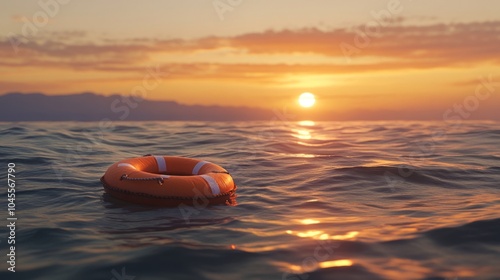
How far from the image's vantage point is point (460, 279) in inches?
200

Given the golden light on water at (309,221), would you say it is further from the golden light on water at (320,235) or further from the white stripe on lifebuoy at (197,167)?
the white stripe on lifebuoy at (197,167)

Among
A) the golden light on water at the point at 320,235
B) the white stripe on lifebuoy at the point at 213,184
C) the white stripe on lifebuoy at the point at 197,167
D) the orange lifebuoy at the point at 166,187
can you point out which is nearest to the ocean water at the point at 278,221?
the golden light on water at the point at 320,235

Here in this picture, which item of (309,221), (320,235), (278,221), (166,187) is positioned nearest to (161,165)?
(166,187)

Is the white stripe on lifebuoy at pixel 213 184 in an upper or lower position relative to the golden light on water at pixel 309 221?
upper

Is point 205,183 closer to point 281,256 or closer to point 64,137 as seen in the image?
point 281,256

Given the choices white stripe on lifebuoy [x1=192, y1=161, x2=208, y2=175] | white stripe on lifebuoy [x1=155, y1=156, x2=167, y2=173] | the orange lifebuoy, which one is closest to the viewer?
the orange lifebuoy

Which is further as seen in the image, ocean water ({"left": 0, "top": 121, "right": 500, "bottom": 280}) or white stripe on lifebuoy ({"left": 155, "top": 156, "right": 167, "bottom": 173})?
white stripe on lifebuoy ({"left": 155, "top": 156, "right": 167, "bottom": 173})

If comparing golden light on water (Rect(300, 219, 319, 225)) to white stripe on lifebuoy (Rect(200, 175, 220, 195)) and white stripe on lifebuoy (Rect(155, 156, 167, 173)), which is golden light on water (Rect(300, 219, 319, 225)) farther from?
white stripe on lifebuoy (Rect(155, 156, 167, 173))

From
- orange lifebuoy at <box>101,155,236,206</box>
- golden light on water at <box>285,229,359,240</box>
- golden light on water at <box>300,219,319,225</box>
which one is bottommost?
golden light on water at <box>285,229,359,240</box>

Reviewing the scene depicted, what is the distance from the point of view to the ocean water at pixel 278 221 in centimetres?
540

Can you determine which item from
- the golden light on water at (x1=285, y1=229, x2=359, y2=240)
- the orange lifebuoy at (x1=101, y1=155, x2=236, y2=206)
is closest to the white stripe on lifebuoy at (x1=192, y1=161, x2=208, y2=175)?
the orange lifebuoy at (x1=101, y1=155, x2=236, y2=206)

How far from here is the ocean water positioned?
540cm

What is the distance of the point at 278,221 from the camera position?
7.34m

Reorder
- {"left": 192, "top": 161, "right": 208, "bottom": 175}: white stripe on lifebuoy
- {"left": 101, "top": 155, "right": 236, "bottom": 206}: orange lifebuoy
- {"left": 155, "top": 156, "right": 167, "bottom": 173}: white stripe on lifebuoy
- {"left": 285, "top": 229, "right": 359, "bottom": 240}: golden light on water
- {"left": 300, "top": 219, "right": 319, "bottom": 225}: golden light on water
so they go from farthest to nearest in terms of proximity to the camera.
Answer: {"left": 155, "top": 156, "right": 167, "bottom": 173}: white stripe on lifebuoy, {"left": 192, "top": 161, "right": 208, "bottom": 175}: white stripe on lifebuoy, {"left": 101, "top": 155, "right": 236, "bottom": 206}: orange lifebuoy, {"left": 300, "top": 219, "right": 319, "bottom": 225}: golden light on water, {"left": 285, "top": 229, "right": 359, "bottom": 240}: golden light on water
